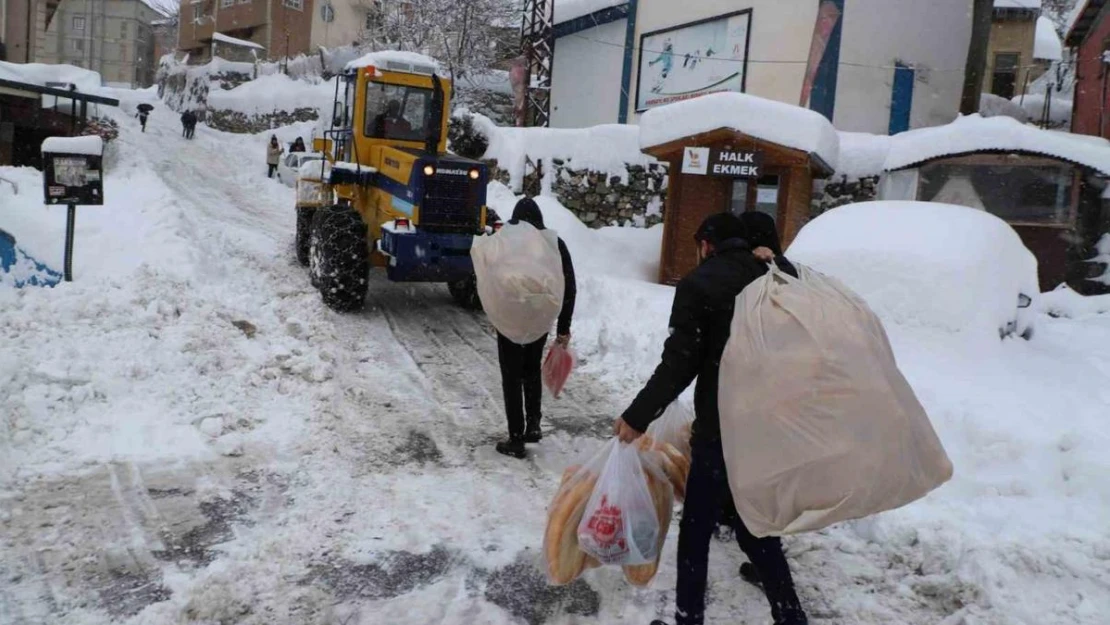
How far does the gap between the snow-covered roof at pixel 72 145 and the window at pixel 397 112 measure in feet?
9.87

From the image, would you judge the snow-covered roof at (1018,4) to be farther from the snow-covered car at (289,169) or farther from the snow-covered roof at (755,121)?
the snow-covered car at (289,169)

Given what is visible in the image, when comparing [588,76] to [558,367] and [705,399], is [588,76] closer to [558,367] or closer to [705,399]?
[558,367]

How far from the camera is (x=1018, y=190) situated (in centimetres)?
1106

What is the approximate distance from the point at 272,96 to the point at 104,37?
50.1 meters

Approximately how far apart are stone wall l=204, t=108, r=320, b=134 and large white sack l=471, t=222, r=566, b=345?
29.2 metres

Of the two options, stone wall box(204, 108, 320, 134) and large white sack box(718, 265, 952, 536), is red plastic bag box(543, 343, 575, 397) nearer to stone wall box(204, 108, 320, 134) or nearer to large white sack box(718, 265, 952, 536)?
large white sack box(718, 265, 952, 536)

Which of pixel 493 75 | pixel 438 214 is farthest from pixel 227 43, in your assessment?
pixel 438 214

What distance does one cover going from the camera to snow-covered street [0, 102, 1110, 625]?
3.38 m

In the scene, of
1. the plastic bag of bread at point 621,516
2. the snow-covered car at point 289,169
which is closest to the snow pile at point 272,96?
the snow-covered car at point 289,169

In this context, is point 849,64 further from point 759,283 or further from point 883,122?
point 759,283

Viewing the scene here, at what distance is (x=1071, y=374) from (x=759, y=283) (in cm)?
531

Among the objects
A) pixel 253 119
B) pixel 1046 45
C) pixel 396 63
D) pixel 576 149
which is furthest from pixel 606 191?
pixel 1046 45

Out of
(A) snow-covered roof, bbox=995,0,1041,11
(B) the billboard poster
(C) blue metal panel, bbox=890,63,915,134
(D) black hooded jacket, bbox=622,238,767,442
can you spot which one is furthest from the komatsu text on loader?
(A) snow-covered roof, bbox=995,0,1041,11

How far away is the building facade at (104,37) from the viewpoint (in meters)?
69.4
